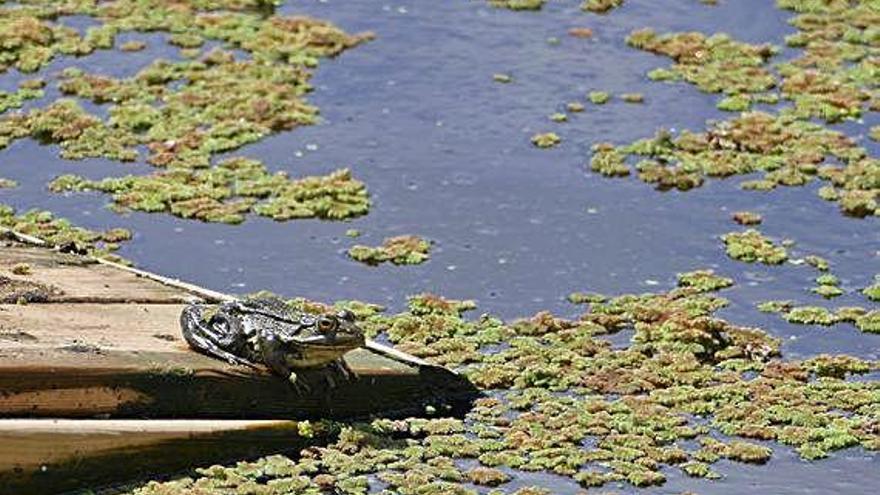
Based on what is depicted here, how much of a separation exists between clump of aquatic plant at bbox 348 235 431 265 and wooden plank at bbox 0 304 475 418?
217 centimetres

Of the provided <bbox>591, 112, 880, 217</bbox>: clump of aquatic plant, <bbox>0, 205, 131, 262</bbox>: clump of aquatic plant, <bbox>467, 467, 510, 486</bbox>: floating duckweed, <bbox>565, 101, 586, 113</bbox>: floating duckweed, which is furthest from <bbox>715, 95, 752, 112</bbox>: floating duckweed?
<bbox>467, 467, 510, 486</bbox>: floating duckweed

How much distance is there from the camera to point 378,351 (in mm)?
13219

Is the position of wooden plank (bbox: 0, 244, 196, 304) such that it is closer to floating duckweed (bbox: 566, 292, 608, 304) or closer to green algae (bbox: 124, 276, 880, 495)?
green algae (bbox: 124, 276, 880, 495)

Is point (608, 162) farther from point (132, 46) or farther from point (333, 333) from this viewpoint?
point (333, 333)

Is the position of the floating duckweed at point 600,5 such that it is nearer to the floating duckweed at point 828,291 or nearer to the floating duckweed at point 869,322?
the floating duckweed at point 828,291

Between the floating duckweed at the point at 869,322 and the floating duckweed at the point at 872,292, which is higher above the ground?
the floating duckweed at the point at 869,322

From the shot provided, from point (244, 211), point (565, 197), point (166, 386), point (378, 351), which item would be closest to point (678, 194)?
point (565, 197)

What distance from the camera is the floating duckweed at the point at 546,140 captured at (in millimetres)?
17625

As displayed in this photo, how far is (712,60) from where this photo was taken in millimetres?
19438

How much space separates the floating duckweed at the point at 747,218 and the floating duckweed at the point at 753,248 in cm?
25

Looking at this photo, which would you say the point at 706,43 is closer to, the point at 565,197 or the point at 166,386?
the point at 565,197

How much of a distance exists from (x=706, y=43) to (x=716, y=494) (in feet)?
27.6

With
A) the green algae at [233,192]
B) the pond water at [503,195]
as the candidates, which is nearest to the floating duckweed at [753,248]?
the pond water at [503,195]

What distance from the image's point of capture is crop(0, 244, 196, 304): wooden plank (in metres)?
13.3
